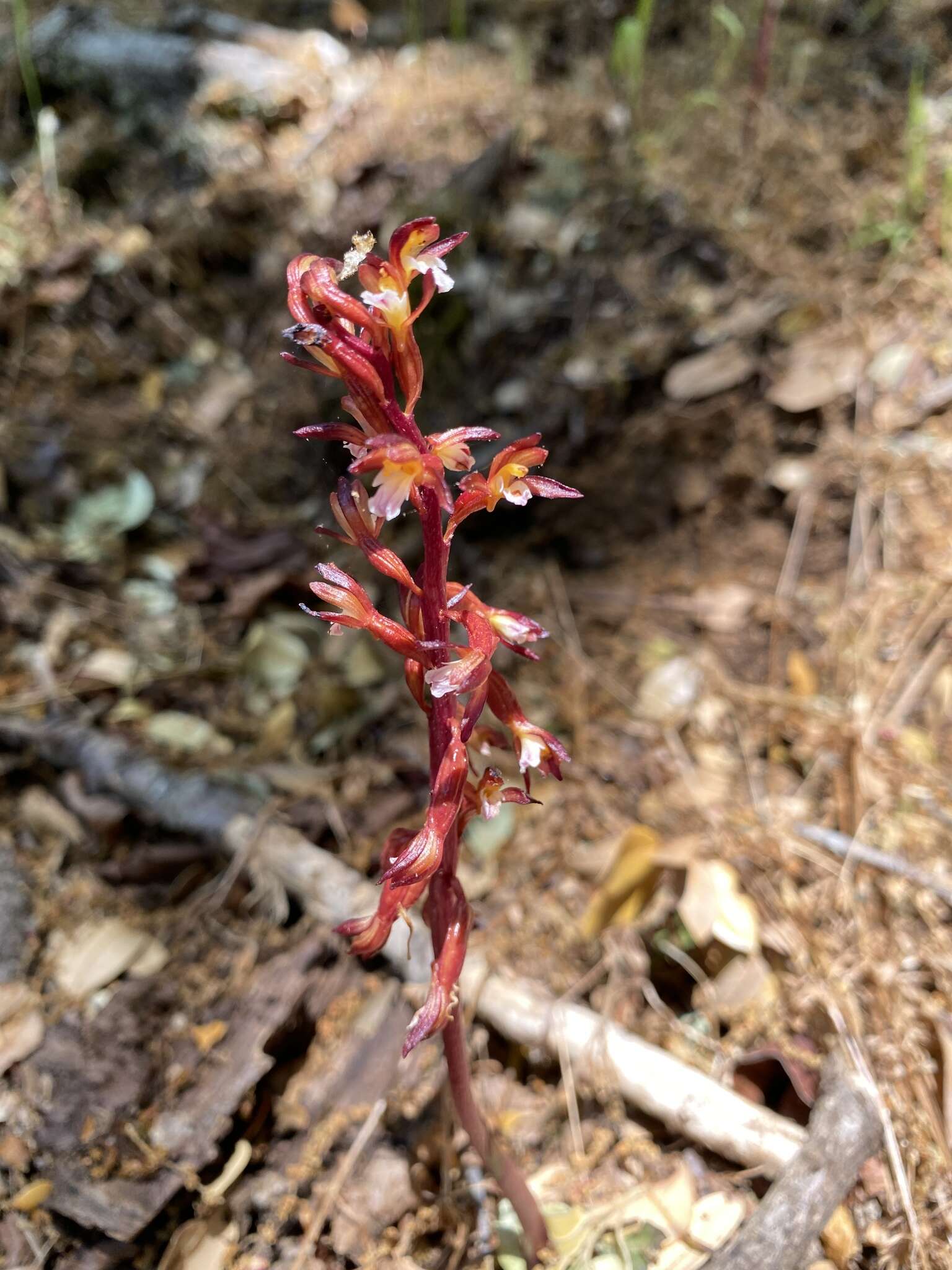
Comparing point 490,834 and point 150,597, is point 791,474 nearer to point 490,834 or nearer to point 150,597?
point 490,834

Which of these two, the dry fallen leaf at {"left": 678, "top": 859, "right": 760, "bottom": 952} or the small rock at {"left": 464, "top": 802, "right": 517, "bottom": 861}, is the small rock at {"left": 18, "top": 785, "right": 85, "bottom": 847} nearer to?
the small rock at {"left": 464, "top": 802, "right": 517, "bottom": 861}

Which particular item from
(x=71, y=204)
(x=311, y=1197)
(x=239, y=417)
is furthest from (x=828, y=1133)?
(x=71, y=204)

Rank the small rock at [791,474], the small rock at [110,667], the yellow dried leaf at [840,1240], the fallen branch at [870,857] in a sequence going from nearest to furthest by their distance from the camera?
the yellow dried leaf at [840,1240], the fallen branch at [870,857], the small rock at [110,667], the small rock at [791,474]

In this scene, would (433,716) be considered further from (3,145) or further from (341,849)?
(3,145)

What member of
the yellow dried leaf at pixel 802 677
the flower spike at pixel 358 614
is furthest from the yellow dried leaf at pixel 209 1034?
the yellow dried leaf at pixel 802 677

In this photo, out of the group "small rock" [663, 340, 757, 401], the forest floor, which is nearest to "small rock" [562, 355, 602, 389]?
the forest floor

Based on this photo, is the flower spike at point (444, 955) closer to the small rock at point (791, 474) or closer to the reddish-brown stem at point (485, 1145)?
the reddish-brown stem at point (485, 1145)

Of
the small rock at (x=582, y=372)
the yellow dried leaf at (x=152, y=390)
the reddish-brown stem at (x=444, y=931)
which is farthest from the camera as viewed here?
the yellow dried leaf at (x=152, y=390)
